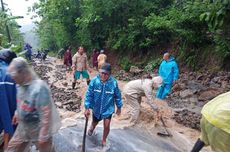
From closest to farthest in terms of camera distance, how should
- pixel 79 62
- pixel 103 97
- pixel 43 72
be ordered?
pixel 103 97, pixel 79 62, pixel 43 72

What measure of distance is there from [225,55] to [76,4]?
17.0 m

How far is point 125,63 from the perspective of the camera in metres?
20.8

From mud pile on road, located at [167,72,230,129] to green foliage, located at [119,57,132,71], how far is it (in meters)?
5.78

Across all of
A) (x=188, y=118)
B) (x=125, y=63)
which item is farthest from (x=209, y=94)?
(x=125, y=63)

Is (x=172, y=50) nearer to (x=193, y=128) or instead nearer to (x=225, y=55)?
(x=225, y=55)

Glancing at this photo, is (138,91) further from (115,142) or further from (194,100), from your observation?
(194,100)

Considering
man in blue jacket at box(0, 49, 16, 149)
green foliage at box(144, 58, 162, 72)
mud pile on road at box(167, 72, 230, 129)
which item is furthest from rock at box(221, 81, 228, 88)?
man in blue jacket at box(0, 49, 16, 149)

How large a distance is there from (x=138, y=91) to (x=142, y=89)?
0.17m

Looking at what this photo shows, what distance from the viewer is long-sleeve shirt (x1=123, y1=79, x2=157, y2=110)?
756cm

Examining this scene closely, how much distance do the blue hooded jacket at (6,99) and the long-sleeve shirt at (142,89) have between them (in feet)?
10.7

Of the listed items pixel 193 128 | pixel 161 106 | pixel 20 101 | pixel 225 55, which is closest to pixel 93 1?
pixel 225 55

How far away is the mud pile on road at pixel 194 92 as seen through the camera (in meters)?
9.41

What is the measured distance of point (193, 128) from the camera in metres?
8.40

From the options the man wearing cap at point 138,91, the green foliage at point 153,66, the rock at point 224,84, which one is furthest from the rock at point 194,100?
the green foliage at point 153,66
